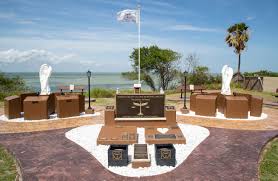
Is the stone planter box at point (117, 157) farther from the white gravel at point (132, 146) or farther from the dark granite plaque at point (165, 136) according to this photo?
the dark granite plaque at point (165, 136)

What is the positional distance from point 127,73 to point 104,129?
1489 inches

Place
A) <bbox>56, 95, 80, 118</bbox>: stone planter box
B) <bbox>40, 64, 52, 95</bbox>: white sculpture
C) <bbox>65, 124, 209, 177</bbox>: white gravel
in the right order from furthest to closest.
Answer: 1. <bbox>40, 64, 52, 95</bbox>: white sculpture
2. <bbox>56, 95, 80, 118</bbox>: stone planter box
3. <bbox>65, 124, 209, 177</bbox>: white gravel

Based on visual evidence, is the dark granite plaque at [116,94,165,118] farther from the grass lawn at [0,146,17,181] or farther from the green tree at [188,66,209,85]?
the green tree at [188,66,209,85]

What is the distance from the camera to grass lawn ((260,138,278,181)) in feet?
28.7

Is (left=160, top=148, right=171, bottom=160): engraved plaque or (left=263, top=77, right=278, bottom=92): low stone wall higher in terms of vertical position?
(left=263, top=77, right=278, bottom=92): low stone wall

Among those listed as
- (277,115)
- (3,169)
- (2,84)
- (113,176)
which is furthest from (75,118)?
(2,84)

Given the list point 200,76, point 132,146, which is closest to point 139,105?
point 132,146

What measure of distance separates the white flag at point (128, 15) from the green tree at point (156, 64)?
24.2 meters

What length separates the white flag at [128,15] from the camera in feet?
65.6

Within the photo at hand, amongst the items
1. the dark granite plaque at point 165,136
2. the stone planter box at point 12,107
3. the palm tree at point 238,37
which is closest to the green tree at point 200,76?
the palm tree at point 238,37

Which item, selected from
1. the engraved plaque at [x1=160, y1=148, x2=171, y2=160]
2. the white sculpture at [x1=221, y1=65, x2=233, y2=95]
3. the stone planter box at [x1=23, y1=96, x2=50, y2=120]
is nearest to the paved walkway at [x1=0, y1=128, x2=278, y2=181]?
the engraved plaque at [x1=160, y1=148, x2=171, y2=160]

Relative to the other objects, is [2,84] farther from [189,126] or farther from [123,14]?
[189,126]

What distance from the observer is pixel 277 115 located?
1903 cm

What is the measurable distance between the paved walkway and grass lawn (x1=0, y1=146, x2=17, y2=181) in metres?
0.25
